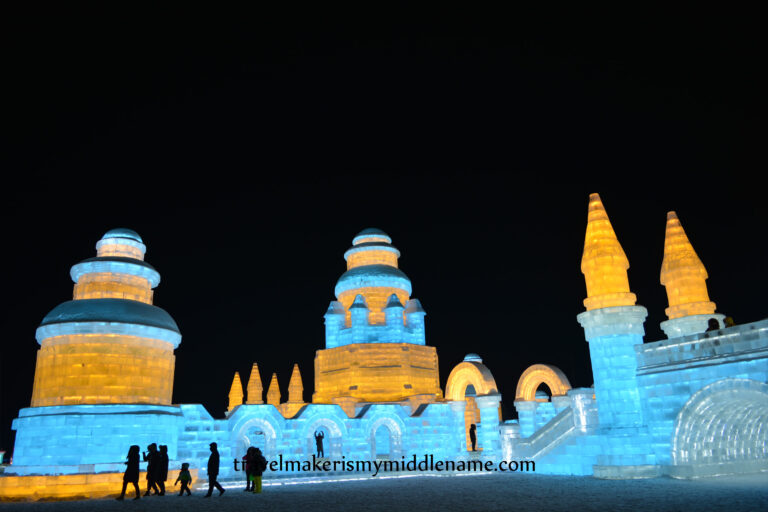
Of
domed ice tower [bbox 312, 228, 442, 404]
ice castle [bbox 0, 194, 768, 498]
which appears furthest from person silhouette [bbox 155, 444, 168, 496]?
domed ice tower [bbox 312, 228, 442, 404]

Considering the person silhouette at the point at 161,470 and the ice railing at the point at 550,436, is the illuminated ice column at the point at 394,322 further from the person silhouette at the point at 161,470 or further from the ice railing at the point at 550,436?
the person silhouette at the point at 161,470

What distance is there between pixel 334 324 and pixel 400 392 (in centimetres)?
694

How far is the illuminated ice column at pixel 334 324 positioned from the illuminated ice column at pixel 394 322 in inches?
141

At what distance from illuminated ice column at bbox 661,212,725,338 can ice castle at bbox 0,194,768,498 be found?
6 centimetres

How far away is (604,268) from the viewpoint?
19.7 meters

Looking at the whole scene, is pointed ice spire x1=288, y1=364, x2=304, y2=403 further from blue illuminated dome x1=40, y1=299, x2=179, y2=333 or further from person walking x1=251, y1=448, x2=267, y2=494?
person walking x1=251, y1=448, x2=267, y2=494

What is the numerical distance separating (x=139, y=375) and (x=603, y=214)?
68.4 feet

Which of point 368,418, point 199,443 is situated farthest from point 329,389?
point 199,443

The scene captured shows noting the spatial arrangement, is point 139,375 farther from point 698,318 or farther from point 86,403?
point 698,318

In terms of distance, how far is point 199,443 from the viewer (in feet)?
87.7

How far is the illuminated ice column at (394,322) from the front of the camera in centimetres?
3747

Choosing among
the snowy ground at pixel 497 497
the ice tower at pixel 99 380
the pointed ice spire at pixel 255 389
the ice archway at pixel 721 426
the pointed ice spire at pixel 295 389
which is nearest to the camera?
the snowy ground at pixel 497 497

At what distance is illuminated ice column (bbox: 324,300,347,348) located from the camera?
39.1 metres

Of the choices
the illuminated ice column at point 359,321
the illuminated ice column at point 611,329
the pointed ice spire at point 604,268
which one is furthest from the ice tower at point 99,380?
the pointed ice spire at point 604,268
